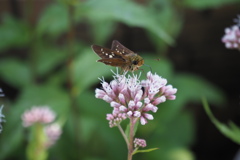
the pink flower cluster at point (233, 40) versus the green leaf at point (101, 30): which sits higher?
the pink flower cluster at point (233, 40)

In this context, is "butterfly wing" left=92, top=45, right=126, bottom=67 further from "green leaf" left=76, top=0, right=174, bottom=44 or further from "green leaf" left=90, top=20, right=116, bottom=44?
"green leaf" left=90, top=20, right=116, bottom=44

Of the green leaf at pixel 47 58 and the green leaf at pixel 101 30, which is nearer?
the green leaf at pixel 47 58

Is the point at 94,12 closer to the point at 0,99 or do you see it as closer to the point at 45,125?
the point at 45,125

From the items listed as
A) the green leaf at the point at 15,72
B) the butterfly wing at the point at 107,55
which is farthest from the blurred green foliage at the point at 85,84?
→ the butterfly wing at the point at 107,55

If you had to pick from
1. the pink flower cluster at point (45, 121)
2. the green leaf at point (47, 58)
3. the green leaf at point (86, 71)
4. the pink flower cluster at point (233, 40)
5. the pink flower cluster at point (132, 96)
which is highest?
the pink flower cluster at point (233, 40)

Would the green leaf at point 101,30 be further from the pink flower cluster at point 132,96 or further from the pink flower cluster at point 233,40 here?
the pink flower cluster at point 132,96

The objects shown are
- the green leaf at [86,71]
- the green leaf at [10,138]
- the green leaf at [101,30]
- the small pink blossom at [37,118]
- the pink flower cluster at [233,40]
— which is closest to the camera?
the pink flower cluster at [233,40]
